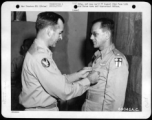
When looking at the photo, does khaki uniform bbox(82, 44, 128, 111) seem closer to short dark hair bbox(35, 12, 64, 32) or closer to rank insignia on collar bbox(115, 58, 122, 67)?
rank insignia on collar bbox(115, 58, 122, 67)

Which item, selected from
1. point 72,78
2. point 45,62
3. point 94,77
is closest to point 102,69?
point 94,77

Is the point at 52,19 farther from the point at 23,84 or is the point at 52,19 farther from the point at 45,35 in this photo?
the point at 23,84

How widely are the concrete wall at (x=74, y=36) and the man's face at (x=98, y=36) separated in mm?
59

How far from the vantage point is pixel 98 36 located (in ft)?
2.63

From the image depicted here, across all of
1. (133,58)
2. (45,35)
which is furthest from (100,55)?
(45,35)

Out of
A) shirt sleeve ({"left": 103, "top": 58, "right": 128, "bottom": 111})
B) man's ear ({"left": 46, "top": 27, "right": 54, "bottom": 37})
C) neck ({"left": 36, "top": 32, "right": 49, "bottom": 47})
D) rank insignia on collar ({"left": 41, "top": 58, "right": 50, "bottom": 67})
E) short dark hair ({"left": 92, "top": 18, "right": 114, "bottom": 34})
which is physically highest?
short dark hair ({"left": 92, "top": 18, "right": 114, "bottom": 34})

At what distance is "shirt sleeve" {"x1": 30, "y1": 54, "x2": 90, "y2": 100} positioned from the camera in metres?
0.73

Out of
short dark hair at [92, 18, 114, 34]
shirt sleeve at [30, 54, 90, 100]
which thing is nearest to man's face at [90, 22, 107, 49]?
short dark hair at [92, 18, 114, 34]

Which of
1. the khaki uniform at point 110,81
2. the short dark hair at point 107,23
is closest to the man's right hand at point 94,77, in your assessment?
the khaki uniform at point 110,81

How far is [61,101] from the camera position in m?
0.84

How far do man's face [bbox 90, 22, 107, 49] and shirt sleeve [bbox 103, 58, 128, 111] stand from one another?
0.39 feet

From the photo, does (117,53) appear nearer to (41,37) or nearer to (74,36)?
(74,36)

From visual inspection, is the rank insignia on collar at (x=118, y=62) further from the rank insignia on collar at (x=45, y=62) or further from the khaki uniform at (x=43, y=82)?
the rank insignia on collar at (x=45, y=62)

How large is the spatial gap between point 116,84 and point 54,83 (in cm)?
33
